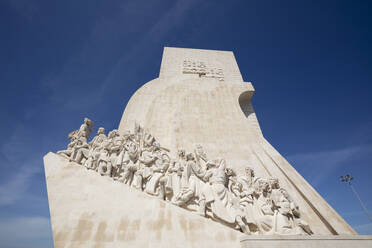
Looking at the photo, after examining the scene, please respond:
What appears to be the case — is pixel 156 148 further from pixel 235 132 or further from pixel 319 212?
pixel 319 212

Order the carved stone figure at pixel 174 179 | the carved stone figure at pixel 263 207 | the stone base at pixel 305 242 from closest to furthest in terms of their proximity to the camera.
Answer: the stone base at pixel 305 242 → the carved stone figure at pixel 263 207 → the carved stone figure at pixel 174 179

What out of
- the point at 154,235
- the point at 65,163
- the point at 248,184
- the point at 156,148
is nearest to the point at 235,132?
the point at 248,184

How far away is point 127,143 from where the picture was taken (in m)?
5.80

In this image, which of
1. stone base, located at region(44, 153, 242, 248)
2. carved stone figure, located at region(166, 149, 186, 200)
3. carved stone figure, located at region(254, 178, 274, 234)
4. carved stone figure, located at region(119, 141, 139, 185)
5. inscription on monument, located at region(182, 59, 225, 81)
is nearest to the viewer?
stone base, located at region(44, 153, 242, 248)

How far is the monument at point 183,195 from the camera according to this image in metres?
3.69

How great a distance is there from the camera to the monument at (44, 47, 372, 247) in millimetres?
3689

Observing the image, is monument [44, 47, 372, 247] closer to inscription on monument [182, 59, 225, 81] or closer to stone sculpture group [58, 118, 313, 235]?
stone sculpture group [58, 118, 313, 235]

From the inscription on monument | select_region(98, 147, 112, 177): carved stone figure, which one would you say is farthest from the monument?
the inscription on monument

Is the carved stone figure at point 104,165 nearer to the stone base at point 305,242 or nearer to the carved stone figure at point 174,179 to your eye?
the carved stone figure at point 174,179

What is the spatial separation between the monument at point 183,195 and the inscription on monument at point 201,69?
4.73 meters

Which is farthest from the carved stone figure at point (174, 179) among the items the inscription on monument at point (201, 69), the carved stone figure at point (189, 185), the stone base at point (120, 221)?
the inscription on monument at point (201, 69)

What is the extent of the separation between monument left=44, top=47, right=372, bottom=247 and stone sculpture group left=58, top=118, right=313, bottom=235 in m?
0.02

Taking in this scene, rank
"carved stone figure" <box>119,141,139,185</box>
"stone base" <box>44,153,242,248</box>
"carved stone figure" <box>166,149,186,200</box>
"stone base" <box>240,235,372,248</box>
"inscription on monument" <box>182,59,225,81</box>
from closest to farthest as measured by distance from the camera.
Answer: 1. "stone base" <box>240,235,372,248</box>
2. "stone base" <box>44,153,242,248</box>
3. "carved stone figure" <box>166,149,186,200</box>
4. "carved stone figure" <box>119,141,139,185</box>
5. "inscription on monument" <box>182,59,225,81</box>

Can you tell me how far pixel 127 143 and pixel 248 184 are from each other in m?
3.90
